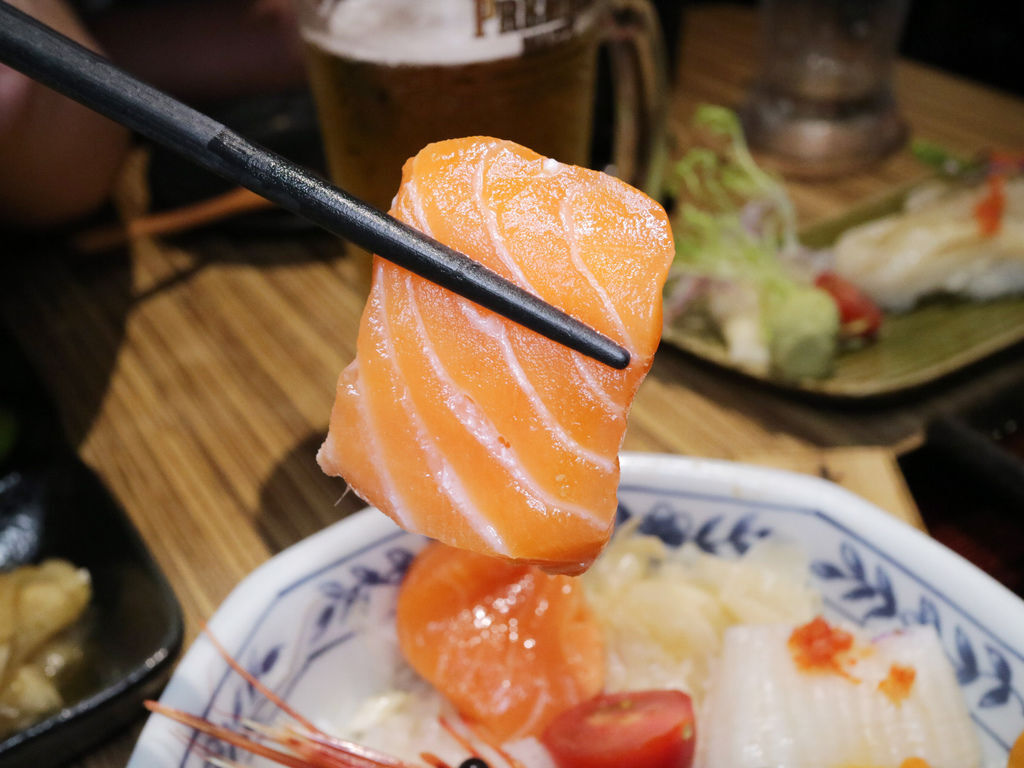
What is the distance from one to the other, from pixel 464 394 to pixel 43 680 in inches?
27.5

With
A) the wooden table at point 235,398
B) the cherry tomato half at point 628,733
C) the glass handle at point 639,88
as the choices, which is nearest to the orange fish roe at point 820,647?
the cherry tomato half at point 628,733

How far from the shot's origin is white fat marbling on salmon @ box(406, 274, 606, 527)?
62 centimetres

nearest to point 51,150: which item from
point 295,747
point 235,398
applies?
point 235,398

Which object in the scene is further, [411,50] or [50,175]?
[50,175]

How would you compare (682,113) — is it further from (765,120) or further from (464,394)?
(464,394)

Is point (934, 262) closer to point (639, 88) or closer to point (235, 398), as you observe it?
point (639, 88)

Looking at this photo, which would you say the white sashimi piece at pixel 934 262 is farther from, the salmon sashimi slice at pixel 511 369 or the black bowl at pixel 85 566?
the black bowl at pixel 85 566

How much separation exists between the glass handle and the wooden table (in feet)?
1.30

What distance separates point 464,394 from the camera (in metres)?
0.63

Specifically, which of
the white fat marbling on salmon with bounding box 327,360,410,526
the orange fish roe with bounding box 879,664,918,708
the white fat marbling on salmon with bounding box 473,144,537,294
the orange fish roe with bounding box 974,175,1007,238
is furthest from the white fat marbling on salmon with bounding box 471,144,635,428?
the orange fish roe with bounding box 974,175,1007,238

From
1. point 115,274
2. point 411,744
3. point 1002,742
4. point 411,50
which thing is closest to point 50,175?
point 115,274

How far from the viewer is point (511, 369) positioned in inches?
24.8

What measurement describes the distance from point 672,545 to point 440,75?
701 mm

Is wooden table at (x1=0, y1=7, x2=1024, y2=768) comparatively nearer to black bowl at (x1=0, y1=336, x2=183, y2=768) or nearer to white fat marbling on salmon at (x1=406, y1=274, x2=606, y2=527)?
black bowl at (x1=0, y1=336, x2=183, y2=768)
